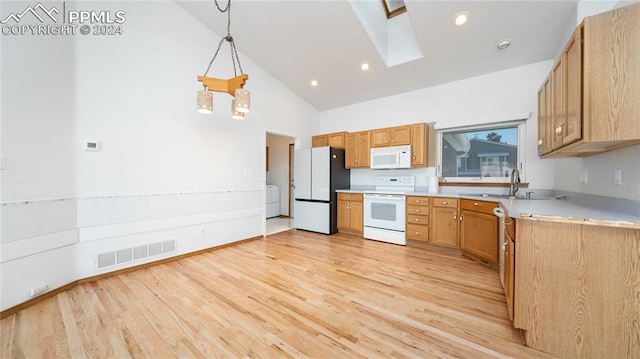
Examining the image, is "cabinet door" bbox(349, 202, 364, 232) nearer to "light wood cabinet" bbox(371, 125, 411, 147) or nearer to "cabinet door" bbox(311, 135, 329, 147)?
"light wood cabinet" bbox(371, 125, 411, 147)

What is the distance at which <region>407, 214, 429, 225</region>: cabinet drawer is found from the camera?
350 centimetres

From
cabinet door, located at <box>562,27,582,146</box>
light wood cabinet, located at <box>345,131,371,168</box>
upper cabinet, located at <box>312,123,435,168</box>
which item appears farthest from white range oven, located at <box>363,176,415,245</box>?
cabinet door, located at <box>562,27,582,146</box>

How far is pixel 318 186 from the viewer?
14.9 feet

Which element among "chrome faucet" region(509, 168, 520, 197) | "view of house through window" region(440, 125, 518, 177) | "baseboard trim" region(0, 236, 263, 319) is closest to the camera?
"baseboard trim" region(0, 236, 263, 319)

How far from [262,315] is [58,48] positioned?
3175 mm

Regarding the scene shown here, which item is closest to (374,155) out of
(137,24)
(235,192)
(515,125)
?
(515,125)

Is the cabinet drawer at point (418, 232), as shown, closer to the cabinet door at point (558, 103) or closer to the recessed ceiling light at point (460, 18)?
the cabinet door at point (558, 103)

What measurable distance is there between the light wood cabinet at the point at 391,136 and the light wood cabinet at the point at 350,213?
106 cm

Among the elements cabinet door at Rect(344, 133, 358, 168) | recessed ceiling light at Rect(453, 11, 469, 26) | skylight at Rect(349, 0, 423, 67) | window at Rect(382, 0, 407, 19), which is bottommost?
cabinet door at Rect(344, 133, 358, 168)

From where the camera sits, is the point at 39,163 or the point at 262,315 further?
the point at 39,163

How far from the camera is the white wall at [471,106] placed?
→ 10.2ft

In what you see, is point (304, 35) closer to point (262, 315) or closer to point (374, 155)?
point (374, 155)

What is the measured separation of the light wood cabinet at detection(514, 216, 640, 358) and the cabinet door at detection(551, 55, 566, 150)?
0.80 m

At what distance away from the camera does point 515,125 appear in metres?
3.32
